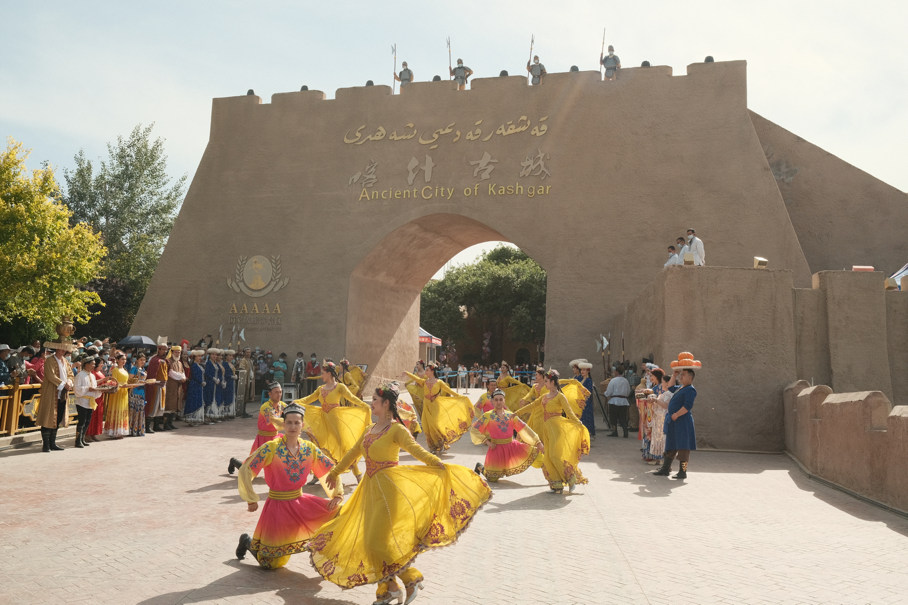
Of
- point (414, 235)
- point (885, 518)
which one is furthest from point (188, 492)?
point (414, 235)

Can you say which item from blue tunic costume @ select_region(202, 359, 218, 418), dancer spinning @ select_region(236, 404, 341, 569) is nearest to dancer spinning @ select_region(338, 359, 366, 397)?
blue tunic costume @ select_region(202, 359, 218, 418)

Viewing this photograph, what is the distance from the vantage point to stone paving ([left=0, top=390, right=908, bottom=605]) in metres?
5.10

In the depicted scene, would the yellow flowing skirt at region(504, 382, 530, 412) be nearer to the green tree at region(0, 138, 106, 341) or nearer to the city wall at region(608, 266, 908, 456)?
the city wall at region(608, 266, 908, 456)

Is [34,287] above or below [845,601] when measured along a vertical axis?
above

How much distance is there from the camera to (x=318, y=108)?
82.0 feet

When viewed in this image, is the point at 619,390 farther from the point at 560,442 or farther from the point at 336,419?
the point at 336,419

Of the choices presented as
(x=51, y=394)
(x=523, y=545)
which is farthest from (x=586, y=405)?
(x=51, y=394)

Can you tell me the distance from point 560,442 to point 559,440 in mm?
30

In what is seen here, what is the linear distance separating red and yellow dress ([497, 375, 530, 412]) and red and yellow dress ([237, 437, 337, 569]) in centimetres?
973

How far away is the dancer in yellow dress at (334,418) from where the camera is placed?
377 inches

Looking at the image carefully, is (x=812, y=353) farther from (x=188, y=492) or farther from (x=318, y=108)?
(x=318, y=108)

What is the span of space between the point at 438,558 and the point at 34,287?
1675 cm

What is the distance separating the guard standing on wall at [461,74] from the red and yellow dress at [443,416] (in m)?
14.0

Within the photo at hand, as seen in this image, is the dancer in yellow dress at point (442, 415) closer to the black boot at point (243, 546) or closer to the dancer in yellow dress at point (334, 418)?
the dancer in yellow dress at point (334, 418)
